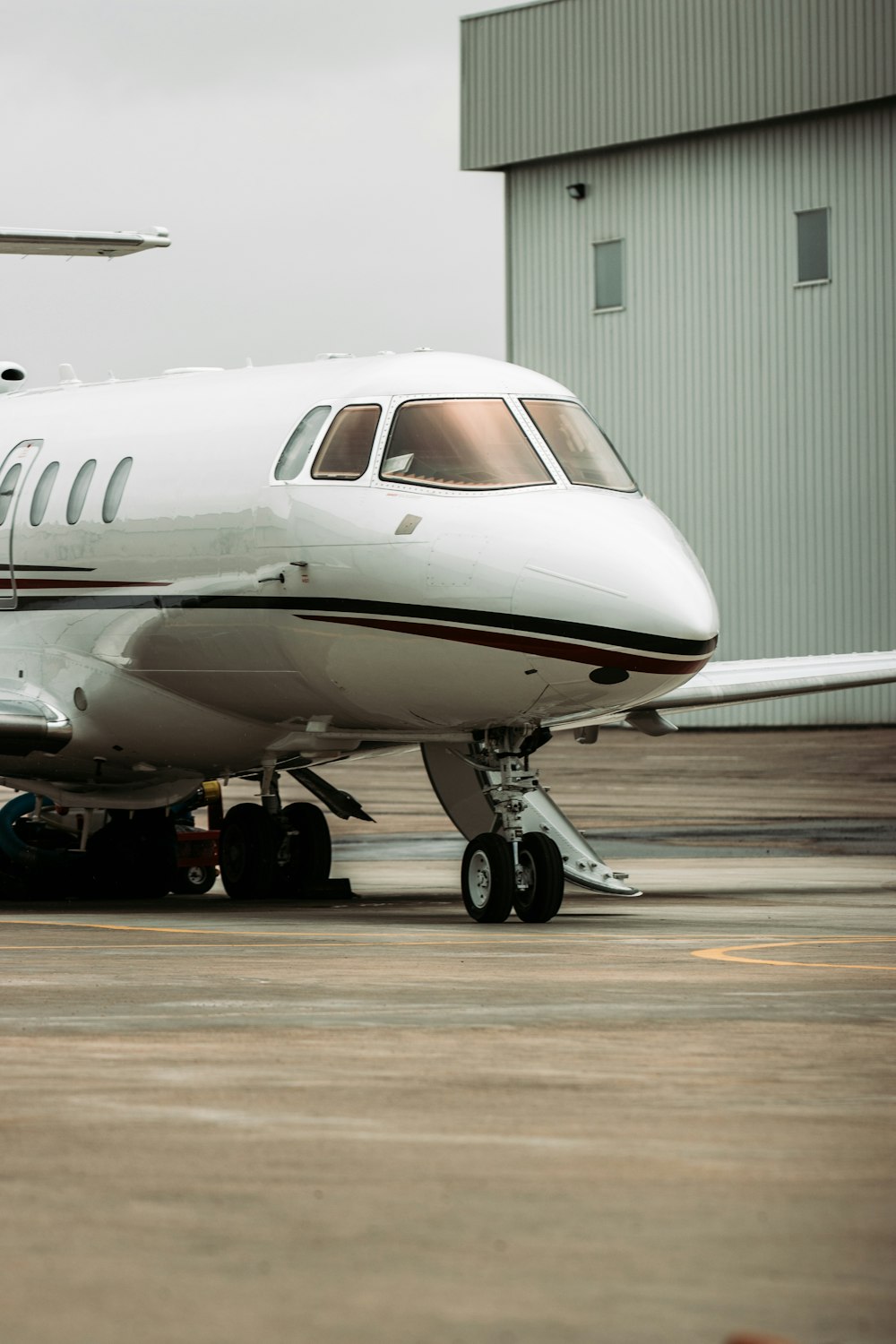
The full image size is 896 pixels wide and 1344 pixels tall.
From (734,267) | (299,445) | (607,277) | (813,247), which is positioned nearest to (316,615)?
(299,445)

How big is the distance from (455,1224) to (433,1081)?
8.10ft

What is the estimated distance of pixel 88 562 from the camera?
1997 cm

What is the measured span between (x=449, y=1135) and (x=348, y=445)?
10.6 metres

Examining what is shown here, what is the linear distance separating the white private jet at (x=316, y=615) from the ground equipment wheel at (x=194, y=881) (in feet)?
0.08

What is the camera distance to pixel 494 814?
1797 cm

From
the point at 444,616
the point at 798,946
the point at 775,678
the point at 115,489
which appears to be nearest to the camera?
the point at 798,946

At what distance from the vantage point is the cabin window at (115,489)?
19750 mm

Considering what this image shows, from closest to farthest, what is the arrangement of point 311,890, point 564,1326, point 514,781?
point 564,1326 → point 514,781 → point 311,890

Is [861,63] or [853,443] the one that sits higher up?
[861,63]

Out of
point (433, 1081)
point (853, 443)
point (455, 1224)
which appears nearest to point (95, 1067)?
point (433, 1081)

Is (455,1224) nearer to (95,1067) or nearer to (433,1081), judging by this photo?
(433,1081)

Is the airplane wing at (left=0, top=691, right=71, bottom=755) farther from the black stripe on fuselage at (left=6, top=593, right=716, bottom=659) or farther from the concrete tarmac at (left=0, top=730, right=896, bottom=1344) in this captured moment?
the concrete tarmac at (left=0, top=730, right=896, bottom=1344)

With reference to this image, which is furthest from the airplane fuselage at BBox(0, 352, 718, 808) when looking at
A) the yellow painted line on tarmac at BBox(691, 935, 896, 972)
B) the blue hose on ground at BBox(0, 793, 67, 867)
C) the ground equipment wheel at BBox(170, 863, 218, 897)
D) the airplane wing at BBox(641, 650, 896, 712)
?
the airplane wing at BBox(641, 650, 896, 712)

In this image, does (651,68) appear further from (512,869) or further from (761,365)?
(512,869)
